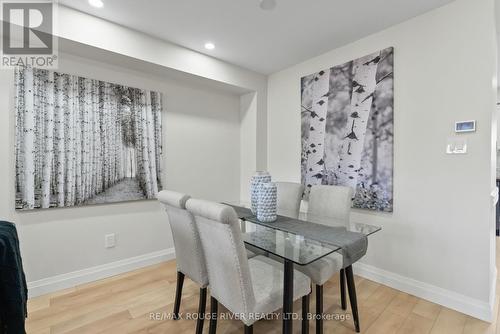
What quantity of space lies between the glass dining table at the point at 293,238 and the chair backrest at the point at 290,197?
0.80 ft

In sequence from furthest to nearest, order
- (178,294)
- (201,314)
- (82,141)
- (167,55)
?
(167,55) → (82,141) → (178,294) → (201,314)

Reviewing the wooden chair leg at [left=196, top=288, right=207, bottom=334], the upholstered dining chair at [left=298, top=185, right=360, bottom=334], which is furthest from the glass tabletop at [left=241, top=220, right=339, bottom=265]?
the wooden chair leg at [left=196, top=288, right=207, bottom=334]

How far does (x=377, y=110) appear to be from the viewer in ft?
7.80

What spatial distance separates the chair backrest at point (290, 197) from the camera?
2414 mm

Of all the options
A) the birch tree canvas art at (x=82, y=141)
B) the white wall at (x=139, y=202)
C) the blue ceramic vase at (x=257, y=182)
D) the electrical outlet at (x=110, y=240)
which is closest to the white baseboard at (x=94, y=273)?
the white wall at (x=139, y=202)

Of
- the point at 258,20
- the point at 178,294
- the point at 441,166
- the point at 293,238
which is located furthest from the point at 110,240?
the point at 441,166

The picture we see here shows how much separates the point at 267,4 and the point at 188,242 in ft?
6.43

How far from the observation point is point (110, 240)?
8.31 ft

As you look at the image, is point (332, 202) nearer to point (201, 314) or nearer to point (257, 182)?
point (257, 182)

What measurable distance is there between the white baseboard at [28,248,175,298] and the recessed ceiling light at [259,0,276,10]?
2.77 metres

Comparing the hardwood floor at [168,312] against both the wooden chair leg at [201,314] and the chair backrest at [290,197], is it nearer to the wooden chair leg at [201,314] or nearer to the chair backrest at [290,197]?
the wooden chair leg at [201,314]

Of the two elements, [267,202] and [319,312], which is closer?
[319,312]

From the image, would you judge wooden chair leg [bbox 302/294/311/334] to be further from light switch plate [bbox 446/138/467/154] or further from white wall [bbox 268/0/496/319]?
light switch plate [bbox 446/138/467/154]

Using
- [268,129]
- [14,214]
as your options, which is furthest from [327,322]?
[14,214]
